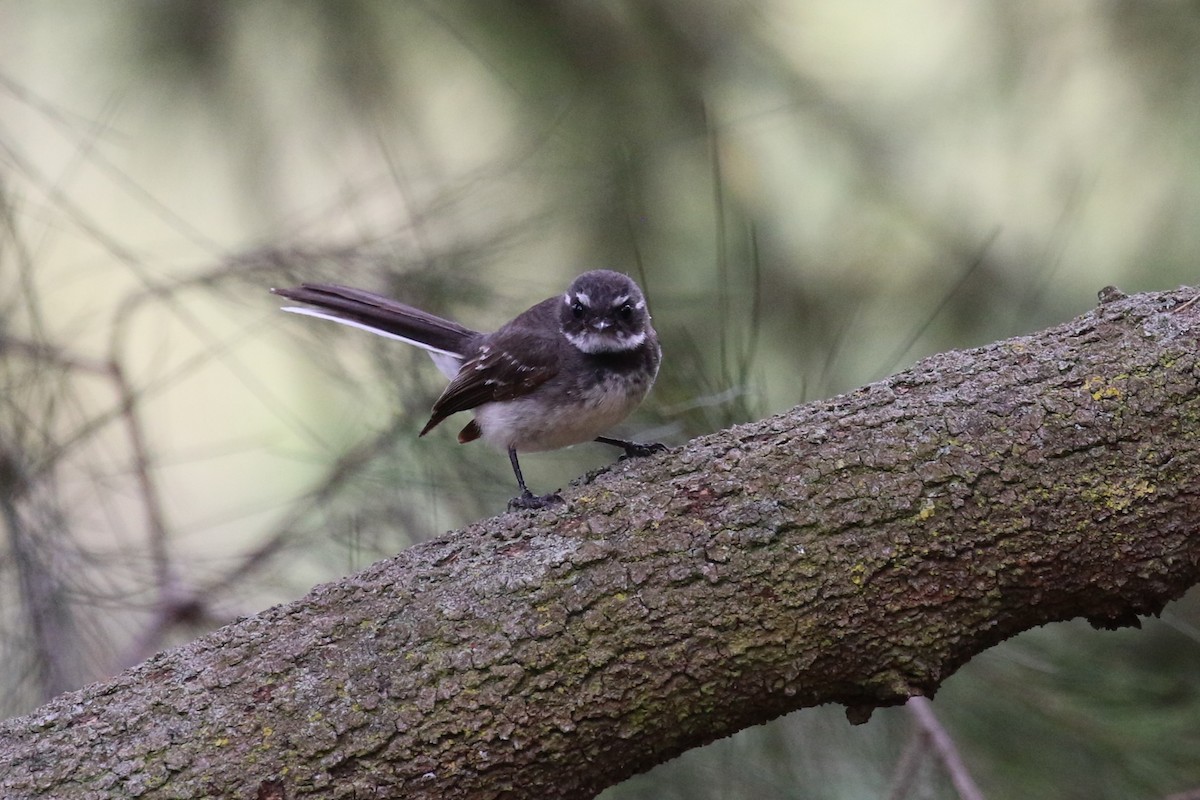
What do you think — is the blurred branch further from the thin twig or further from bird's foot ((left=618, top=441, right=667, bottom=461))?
bird's foot ((left=618, top=441, right=667, bottom=461))

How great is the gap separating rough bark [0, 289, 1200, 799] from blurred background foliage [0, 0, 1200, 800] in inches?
49.3

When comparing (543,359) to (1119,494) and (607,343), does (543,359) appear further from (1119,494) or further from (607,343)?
(1119,494)

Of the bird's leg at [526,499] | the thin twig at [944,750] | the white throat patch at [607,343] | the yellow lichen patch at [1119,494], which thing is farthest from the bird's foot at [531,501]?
the yellow lichen patch at [1119,494]

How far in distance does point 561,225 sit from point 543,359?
99 centimetres

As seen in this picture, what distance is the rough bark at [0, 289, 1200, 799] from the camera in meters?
2.28

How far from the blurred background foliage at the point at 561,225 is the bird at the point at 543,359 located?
211 millimetres

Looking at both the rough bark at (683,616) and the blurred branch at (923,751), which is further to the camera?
the blurred branch at (923,751)

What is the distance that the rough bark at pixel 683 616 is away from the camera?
228 cm

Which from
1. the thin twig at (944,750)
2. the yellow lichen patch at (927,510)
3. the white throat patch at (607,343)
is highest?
the white throat patch at (607,343)

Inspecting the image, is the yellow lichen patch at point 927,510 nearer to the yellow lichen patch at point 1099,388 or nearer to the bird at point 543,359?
the yellow lichen patch at point 1099,388

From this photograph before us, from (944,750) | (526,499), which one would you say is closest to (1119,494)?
(944,750)

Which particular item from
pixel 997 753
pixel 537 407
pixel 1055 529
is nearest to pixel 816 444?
pixel 1055 529

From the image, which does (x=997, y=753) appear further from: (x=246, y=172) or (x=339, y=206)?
(x=246, y=172)

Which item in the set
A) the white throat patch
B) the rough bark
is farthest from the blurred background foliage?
the rough bark
